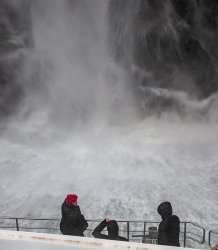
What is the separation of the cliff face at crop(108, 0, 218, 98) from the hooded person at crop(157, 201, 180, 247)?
1371 cm

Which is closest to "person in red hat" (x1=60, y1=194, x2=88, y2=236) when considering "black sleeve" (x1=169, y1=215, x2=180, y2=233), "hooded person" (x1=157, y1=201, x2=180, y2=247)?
"hooded person" (x1=157, y1=201, x2=180, y2=247)

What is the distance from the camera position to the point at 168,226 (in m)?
Result: 4.05

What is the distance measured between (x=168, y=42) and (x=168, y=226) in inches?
573

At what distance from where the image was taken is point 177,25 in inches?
673

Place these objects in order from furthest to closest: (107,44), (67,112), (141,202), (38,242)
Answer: (107,44) < (67,112) < (141,202) < (38,242)

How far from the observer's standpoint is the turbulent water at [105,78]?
13.8m

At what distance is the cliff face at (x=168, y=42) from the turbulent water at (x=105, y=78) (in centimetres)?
5

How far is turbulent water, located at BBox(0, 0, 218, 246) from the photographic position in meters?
13.8

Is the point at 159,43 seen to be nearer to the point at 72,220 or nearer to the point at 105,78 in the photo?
the point at 105,78

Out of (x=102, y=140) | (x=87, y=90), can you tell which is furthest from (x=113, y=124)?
(x=87, y=90)

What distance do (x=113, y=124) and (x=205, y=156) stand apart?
473 centimetres

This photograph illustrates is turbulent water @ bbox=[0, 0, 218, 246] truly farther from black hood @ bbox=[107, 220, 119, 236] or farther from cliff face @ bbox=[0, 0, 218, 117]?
black hood @ bbox=[107, 220, 119, 236]

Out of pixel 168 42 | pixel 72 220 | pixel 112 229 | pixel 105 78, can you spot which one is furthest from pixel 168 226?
pixel 168 42

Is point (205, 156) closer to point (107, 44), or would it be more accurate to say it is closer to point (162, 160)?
point (162, 160)
